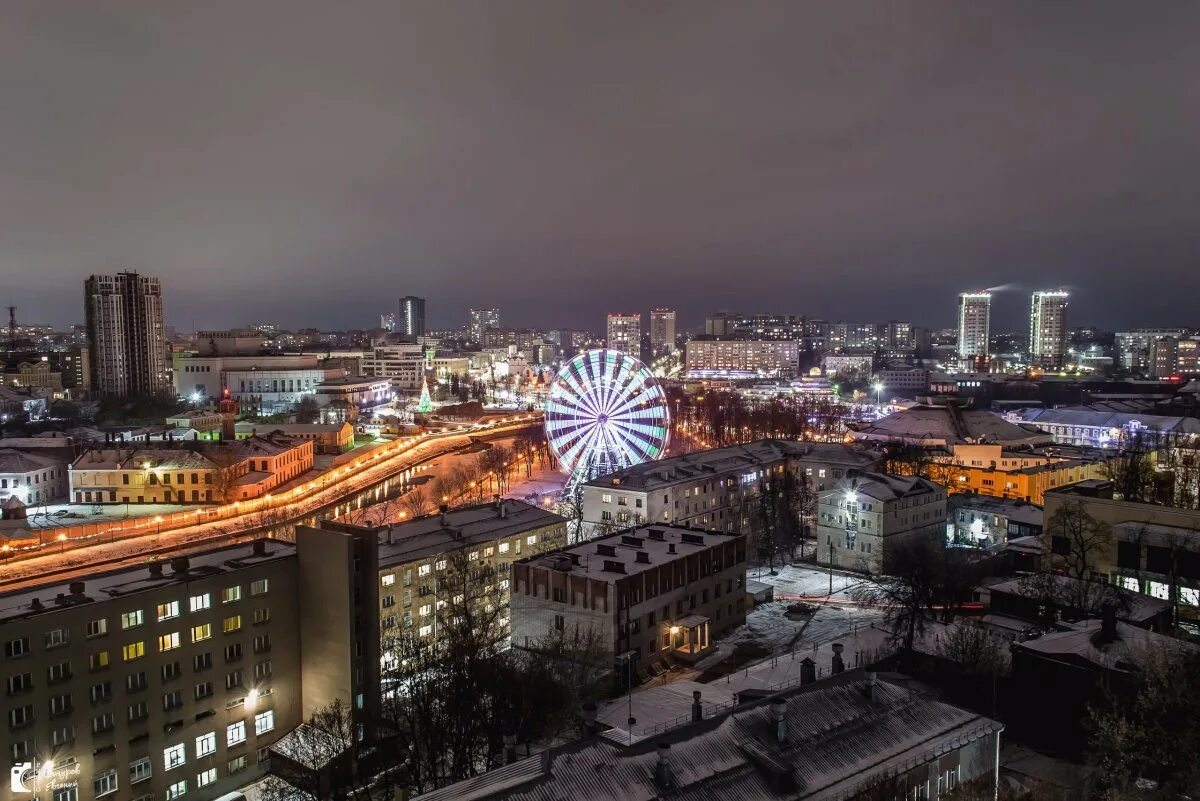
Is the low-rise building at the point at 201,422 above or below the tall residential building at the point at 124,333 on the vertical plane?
below

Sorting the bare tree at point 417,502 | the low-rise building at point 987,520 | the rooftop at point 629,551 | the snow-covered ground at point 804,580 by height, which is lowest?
the snow-covered ground at point 804,580

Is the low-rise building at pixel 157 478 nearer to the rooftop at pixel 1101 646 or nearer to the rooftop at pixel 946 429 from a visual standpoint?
the rooftop at pixel 1101 646

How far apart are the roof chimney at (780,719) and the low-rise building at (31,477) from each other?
34.5 m

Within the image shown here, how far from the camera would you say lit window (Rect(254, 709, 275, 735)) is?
52.3 feet

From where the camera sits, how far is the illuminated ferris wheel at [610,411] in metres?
33.4

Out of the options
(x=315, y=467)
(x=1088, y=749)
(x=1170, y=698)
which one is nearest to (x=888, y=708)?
(x=1170, y=698)

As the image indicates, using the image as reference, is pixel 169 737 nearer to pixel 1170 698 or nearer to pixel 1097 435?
pixel 1170 698

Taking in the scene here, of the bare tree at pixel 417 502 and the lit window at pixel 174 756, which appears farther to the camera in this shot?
the bare tree at pixel 417 502

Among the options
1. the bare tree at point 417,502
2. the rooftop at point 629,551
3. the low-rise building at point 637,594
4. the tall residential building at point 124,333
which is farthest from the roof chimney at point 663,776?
the tall residential building at point 124,333

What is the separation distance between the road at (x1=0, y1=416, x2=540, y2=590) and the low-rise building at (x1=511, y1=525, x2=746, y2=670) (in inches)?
464

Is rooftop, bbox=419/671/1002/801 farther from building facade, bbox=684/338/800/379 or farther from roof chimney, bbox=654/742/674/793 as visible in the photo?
building facade, bbox=684/338/800/379

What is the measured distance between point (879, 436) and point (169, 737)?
42.4 m

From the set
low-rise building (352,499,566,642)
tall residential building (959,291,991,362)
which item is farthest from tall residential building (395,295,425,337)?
low-rise building (352,499,566,642)

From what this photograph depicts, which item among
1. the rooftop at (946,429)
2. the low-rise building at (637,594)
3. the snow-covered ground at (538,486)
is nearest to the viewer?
the low-rise building at (637,594)
